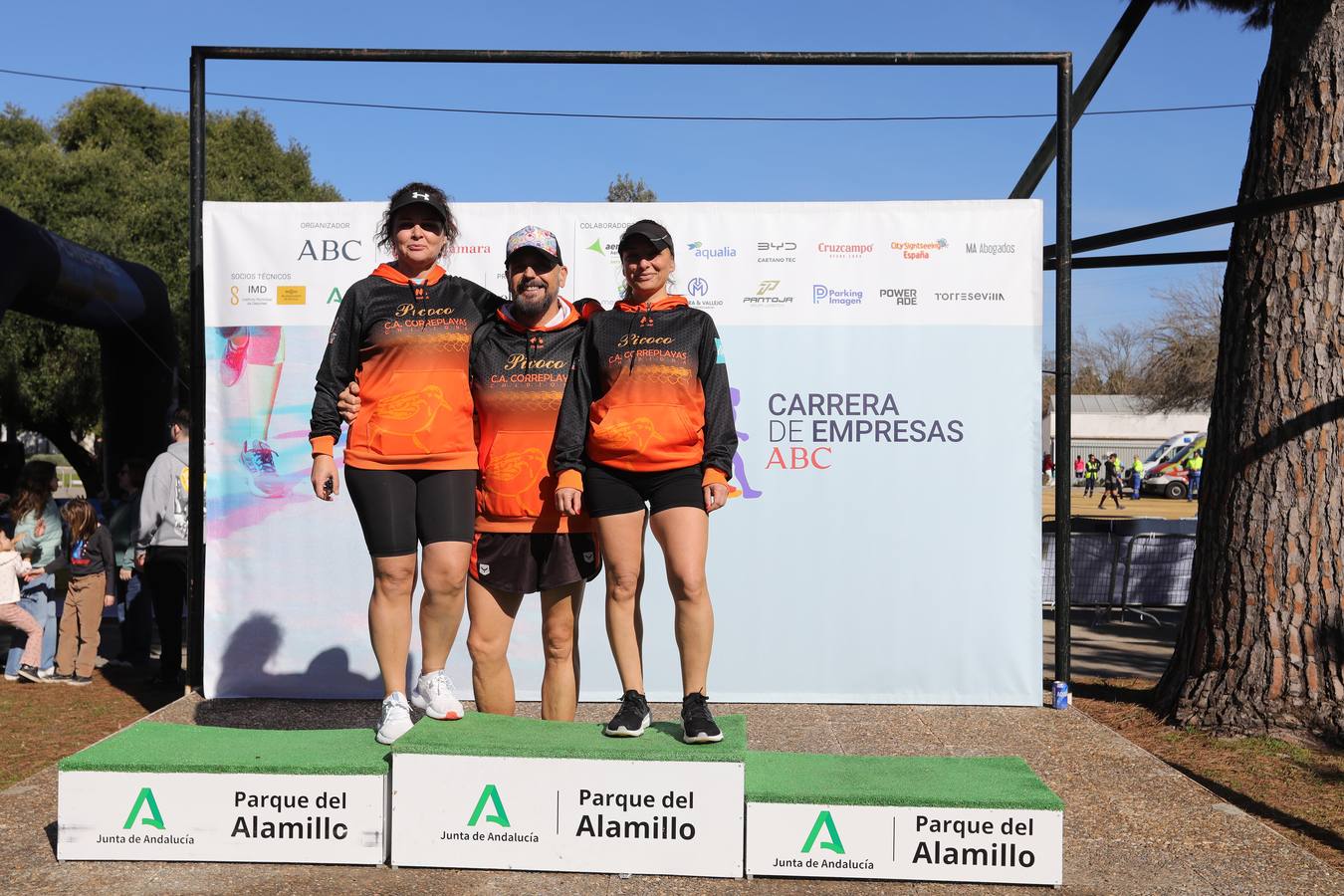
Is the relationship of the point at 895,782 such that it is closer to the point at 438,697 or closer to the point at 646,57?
the point at 438,697

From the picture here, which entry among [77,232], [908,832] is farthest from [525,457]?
[77,232]

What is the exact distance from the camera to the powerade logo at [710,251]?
20.0 ft

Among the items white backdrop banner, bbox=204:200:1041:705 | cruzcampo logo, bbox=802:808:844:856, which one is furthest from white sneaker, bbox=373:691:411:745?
white backdrop banner, bbox=204:200:1041:705

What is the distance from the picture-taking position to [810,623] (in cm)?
615

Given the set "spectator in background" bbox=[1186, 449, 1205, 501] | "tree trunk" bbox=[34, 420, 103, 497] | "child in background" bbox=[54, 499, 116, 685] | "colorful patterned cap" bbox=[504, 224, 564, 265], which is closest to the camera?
"colorful patterned cap" bbox=[504, 224, 564, 265]

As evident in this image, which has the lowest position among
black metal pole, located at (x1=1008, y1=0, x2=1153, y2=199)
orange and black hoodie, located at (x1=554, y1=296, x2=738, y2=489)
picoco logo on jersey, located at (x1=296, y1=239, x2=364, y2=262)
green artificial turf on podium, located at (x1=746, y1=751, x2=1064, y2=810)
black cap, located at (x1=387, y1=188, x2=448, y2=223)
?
green artificial turf on podium, located at (x1=746, y1=751, x2=1064, y2=810)

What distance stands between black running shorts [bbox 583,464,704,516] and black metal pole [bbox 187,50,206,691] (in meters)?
2.96

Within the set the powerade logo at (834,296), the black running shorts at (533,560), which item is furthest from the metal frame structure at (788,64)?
the black running shorts at (533,560)

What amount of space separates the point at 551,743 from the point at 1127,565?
24.9 feet

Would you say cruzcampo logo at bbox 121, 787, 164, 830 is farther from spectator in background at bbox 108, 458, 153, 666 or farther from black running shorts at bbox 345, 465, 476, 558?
spectator in background at bbox 108, 458, 153, 666

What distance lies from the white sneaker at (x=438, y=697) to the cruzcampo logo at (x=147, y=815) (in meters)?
0.88

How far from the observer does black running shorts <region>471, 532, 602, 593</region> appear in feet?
13.6

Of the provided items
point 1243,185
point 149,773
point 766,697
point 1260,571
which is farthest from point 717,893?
point 1243,185

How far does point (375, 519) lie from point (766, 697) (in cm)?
287
